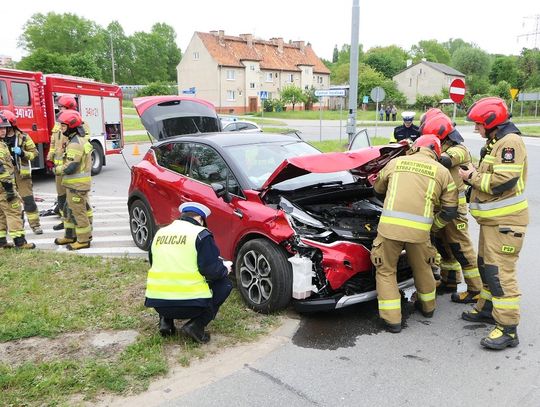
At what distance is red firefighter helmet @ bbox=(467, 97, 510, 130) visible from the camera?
4145mm

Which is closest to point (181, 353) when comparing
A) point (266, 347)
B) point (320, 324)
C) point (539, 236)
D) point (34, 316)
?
point (266, 347)

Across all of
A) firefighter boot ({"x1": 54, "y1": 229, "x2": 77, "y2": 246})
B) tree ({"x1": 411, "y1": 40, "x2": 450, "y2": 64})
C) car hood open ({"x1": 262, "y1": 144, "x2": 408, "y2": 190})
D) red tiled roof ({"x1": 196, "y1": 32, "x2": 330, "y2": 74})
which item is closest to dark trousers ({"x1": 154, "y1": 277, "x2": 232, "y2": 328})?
car hood open ({"x1": 262, "y1": 144, "x2": 408, "y2": 190})

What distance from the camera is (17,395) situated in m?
3.31

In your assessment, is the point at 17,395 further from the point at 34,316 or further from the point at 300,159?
the point at 300,159

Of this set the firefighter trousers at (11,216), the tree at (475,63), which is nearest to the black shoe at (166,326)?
the firefighter trousers at (11,216)

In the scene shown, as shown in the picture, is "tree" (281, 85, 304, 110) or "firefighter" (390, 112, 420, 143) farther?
"tree" (281, 85, 304, 110)

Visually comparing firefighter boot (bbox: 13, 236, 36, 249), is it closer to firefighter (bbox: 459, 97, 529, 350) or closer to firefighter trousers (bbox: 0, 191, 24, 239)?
firefighter trousers (bbox: 0, 191, 24, 239)

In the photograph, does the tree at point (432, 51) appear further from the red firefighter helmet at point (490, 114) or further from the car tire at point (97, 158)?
the red firefighter helmet at point (490, 114)

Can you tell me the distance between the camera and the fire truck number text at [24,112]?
476 inches

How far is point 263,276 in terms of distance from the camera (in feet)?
15.0

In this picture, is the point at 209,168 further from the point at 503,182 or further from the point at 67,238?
the point at 67,238

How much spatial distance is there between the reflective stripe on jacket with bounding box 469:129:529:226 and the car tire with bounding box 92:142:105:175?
479 inches

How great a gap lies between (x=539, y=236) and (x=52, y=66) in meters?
63.3

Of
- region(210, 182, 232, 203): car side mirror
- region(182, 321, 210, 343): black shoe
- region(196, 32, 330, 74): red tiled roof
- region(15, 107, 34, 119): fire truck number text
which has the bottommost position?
region(182, 321, 210, 343): black shoe
